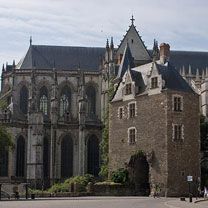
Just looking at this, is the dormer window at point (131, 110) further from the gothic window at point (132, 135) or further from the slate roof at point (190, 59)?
the slate roof at point (190, 59)

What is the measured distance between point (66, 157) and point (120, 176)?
22.9 meters

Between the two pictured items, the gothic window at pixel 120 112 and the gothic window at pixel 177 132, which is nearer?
the gothic window at pixel 177 132

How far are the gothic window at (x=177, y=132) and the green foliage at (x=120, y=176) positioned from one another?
6261mm

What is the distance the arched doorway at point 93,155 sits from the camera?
246 ft

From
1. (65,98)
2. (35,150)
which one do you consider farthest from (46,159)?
(65,98)

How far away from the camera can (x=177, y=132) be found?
168 feet

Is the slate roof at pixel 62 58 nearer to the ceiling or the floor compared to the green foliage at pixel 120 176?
nearer to the ceiling

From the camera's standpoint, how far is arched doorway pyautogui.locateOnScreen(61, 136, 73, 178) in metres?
74.6

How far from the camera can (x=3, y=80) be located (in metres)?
84.2

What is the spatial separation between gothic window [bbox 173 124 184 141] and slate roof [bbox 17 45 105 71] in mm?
34210

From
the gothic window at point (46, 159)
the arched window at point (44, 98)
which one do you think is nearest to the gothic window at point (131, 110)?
the gothic window at point (46, 159)

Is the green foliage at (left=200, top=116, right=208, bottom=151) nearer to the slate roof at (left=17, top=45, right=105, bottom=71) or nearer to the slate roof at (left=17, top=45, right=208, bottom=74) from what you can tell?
the slate roof at (left=17, top=45, right=208, bottom=74)

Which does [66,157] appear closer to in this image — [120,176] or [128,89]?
[128,89]


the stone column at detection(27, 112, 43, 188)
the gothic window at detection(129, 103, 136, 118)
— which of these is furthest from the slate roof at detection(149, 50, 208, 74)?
the gothic window at detection(129, 103, 136, 118)
